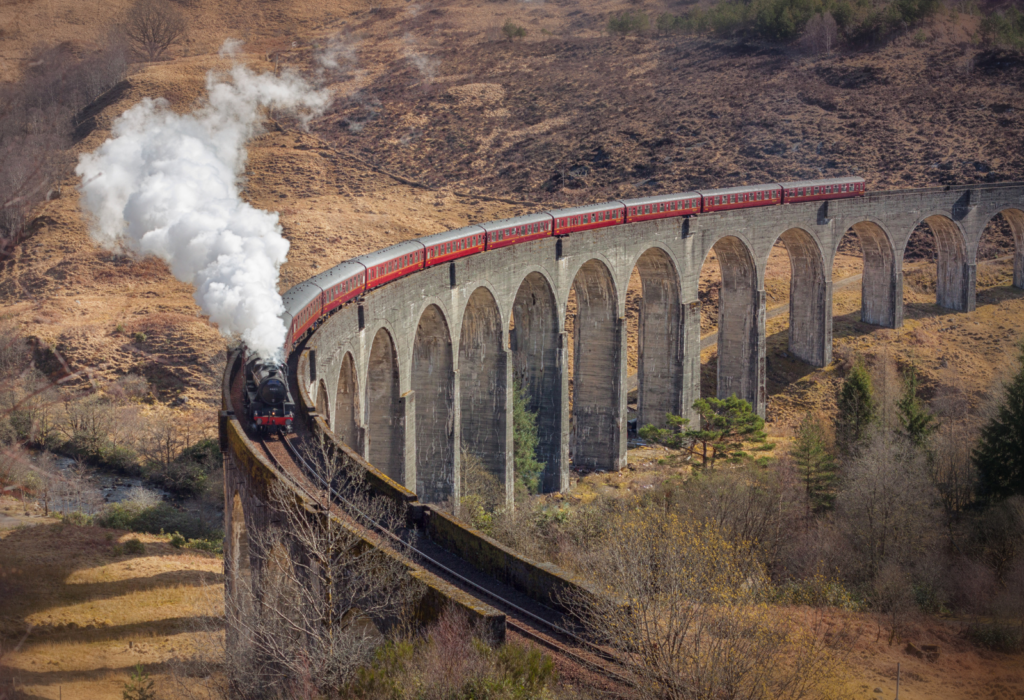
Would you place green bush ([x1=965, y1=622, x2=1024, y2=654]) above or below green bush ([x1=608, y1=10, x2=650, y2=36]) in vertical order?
below

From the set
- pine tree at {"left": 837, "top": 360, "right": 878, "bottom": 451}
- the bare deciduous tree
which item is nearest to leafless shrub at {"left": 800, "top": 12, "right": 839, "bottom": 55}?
pine tree at {"left": 837, "top": 360, "right": 878, "bottom": 451}

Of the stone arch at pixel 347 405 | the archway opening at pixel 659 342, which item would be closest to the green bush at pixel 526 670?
the stone arch at pixel 347 405

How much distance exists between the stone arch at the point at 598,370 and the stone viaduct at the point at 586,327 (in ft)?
0.20

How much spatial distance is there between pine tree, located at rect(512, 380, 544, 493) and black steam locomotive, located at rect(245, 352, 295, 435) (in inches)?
641

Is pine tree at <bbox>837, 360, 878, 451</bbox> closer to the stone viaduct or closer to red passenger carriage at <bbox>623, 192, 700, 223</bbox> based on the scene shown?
the stone viaduct

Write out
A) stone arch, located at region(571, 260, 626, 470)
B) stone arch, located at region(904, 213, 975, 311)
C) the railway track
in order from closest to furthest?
the railway track < stone arch, located at region(571, 260, 626, 470) < stone arch, located at region(904, 213, 975, 311)

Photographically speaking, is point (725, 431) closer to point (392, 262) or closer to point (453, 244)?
point (453, 244)

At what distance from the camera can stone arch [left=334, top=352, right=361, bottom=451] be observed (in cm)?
3033

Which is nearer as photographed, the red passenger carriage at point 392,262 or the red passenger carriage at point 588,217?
the red passenger carriage at point 392,262

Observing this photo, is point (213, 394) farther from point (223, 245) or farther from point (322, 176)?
point (322, 176)

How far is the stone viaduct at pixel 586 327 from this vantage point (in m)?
32.2

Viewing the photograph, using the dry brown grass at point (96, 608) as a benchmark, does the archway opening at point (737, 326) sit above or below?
above

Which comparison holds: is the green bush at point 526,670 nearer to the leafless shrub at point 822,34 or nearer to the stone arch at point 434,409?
the stone arch at point 434,409

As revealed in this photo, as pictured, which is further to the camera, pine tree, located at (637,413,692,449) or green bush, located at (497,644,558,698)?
pine tree, located at (637,413,692,449)
